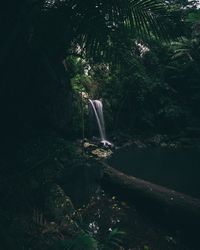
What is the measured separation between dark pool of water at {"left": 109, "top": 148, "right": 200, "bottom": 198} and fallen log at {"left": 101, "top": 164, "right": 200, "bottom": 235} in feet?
5.93

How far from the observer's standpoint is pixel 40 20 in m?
4.08

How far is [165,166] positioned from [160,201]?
5.17 m

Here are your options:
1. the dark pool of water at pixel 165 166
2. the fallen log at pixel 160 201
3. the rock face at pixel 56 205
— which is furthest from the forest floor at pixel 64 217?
the dark pool of water at pixel 165 166

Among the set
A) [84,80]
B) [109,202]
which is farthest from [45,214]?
[84,80]

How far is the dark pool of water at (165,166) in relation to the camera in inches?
326

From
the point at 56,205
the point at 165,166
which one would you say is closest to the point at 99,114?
the point at 165,166

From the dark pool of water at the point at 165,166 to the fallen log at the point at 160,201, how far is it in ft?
5.93

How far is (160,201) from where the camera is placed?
5410mm

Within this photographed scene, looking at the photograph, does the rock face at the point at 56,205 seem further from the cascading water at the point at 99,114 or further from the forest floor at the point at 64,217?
the cascading water at the point at 99,114

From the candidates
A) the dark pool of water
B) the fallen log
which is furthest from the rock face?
the dark pool of water

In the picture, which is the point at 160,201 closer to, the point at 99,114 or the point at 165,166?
the point at 165,166

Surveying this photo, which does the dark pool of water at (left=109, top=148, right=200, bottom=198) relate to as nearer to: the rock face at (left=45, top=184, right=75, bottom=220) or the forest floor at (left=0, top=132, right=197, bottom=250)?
the forest floor at (left=0, top=132, right=197, bottom=250)

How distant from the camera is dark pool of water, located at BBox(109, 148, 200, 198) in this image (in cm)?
827

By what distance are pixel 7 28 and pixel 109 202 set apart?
3.53 m
